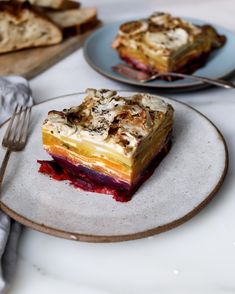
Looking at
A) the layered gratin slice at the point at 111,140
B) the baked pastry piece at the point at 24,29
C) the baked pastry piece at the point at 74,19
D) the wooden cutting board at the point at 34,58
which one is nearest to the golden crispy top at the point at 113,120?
the layered gratin slice at the point at 111,140

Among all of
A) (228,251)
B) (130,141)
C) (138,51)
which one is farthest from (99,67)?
(228,251)

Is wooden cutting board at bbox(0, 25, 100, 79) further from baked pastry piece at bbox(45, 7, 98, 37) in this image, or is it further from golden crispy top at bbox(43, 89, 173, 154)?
golden crispy top at bbox(43, 89, 173, 154)

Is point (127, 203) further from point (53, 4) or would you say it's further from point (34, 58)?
point (53, 4)

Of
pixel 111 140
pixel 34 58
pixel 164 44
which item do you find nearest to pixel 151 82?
pixel 164 44

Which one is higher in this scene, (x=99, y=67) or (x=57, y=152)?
(x=57, y=152)

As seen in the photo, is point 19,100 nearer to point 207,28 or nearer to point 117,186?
point 117,186
